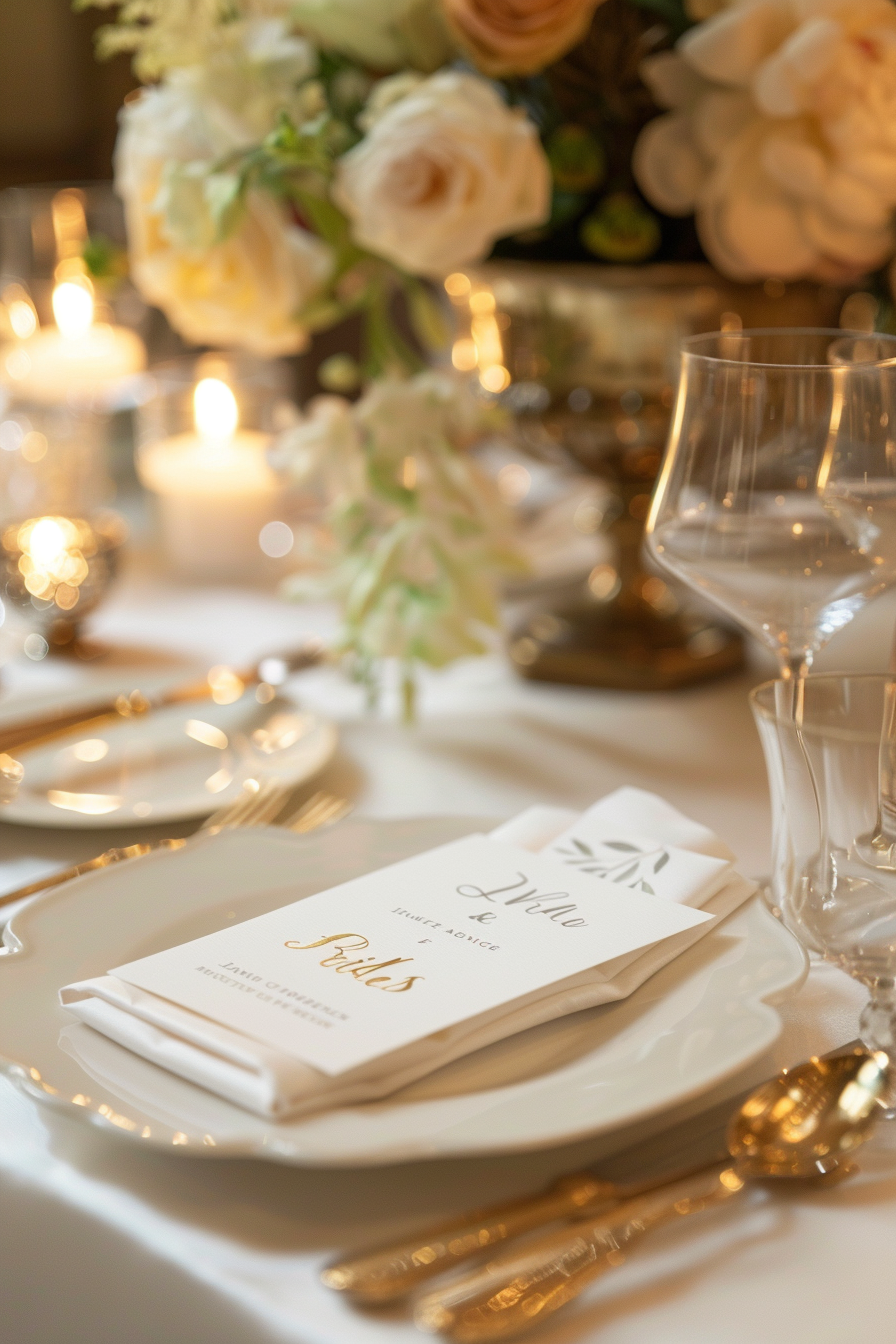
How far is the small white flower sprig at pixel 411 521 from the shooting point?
0.92m

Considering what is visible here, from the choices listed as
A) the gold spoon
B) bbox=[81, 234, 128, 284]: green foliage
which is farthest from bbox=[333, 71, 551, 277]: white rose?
bbox=[81, 234, 128, 284]: green foliage

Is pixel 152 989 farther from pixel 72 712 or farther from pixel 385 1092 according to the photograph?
pixel 72 712

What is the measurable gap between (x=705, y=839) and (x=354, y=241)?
521mm

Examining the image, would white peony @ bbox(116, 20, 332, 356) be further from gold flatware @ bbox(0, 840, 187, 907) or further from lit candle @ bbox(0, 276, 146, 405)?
lit candle @ bbox(0, 276, 146, 405)

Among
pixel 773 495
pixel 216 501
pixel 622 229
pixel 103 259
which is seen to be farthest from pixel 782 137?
pixel 103 259

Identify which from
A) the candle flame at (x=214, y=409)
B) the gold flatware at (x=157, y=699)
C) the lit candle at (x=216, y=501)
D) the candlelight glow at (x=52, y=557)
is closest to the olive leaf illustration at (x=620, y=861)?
the gold flatware at (x=157, y=699)

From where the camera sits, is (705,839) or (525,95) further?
(525,95)

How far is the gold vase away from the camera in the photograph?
0.95 metres

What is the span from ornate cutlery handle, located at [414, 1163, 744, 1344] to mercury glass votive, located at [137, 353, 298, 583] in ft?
2.99

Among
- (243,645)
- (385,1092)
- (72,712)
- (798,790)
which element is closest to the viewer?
(385,1092)

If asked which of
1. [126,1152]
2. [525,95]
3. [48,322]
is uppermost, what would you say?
[525,95]

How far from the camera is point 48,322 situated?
153 centimetres

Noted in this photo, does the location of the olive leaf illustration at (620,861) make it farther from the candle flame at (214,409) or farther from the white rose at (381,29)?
the candle flame at (214,409)

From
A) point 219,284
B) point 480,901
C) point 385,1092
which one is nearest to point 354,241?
point 219,284
